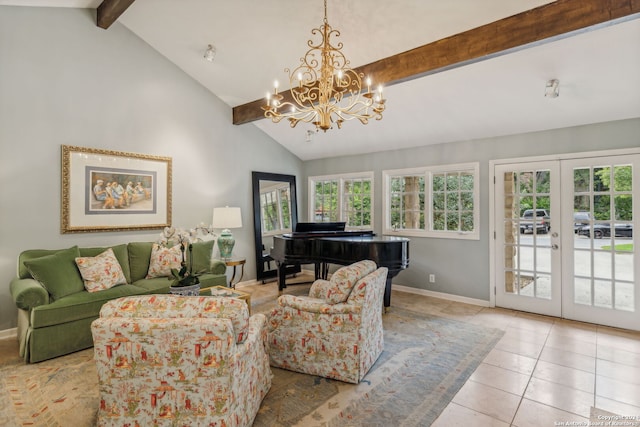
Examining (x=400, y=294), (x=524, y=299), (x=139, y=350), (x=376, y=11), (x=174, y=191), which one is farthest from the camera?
(x=400, y=294)

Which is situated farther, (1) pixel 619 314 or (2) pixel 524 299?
(2) pixel 524 299

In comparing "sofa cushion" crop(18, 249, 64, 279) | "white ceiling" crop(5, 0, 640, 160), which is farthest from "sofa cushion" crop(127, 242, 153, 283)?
"white ceiling" crop(5, 0, 640, 160)

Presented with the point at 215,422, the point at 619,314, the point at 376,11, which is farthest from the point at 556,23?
the point at 215,422

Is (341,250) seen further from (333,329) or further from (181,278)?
(181,278)

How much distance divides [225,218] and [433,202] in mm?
3278

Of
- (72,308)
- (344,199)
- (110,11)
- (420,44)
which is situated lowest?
(72,308)

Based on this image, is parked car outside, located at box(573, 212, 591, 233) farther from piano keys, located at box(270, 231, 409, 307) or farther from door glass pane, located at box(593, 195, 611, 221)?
piano keys, located at box(270, 231, 409, 307)

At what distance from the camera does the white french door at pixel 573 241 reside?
3.81m

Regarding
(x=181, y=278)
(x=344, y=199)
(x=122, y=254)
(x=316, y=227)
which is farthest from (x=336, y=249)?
(x=122, y=254)

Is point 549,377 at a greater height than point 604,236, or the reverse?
point 604,236

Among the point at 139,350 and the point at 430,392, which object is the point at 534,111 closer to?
the point at 430,392

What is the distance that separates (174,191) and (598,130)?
558 centimetres

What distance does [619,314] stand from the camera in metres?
3.84

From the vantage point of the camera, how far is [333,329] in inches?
103
